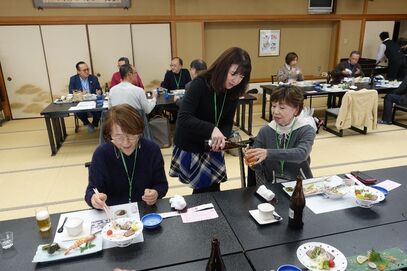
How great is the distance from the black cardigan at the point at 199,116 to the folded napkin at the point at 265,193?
440mm

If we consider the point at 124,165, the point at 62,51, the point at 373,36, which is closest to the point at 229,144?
the point at 124,165

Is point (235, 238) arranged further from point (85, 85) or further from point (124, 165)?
point (85, 85)

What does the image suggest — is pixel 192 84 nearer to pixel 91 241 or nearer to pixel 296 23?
pixel 91 241

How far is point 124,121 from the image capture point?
150 centimetres

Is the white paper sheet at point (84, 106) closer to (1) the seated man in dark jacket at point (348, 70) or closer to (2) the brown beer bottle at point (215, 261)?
(2) the brown beer bottle at point (215, 261)

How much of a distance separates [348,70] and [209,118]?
504cm

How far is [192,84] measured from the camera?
6.10 ft

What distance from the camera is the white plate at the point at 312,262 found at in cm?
110

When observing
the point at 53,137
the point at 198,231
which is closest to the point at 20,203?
the point at 53,137

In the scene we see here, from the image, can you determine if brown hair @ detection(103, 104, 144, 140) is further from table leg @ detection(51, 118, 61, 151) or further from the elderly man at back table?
table leg @ detection(51, 118, 61, 151)

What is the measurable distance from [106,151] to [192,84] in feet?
2.09

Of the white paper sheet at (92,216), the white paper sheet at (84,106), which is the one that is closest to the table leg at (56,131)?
the white paper sheet at (84,106)

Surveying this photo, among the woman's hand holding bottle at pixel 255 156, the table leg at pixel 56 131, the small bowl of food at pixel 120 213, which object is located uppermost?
the woman's hand holding bottle at pixel 255 156

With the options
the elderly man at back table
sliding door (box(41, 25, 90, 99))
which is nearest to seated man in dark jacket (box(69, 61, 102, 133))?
sliding door (box(41, 25, 90, 99))
